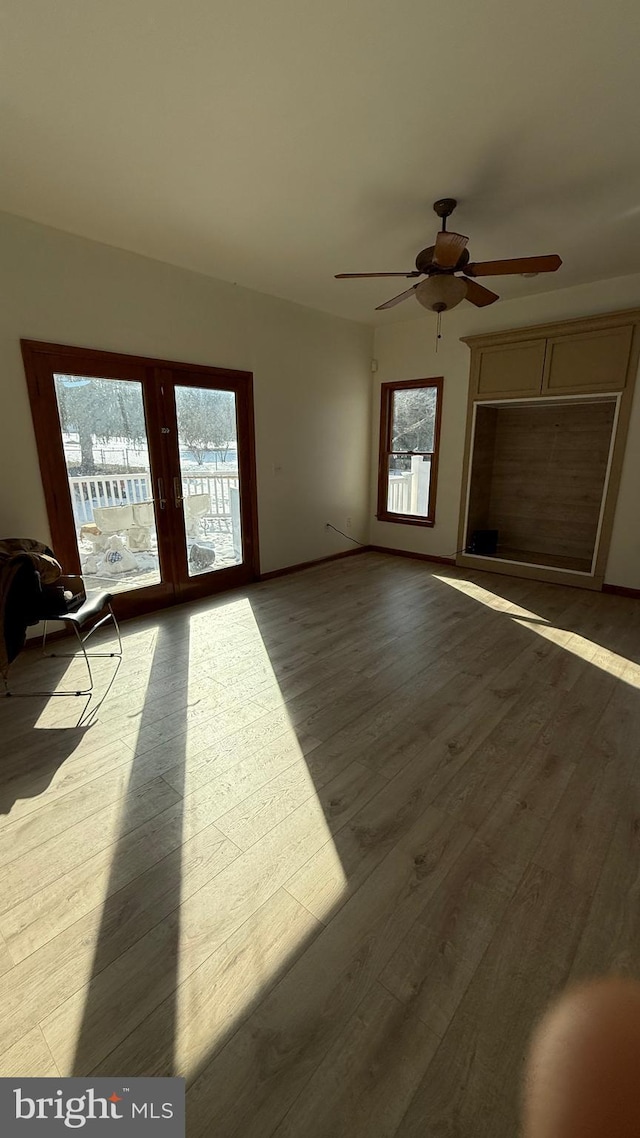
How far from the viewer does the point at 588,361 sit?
14.1 ft

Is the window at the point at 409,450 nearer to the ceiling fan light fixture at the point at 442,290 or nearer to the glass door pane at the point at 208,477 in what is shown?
the glass door pane at the point at 208,477

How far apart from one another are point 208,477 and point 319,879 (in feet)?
11.6

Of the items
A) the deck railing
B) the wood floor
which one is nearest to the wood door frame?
the deck railing

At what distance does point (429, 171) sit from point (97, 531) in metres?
3.24

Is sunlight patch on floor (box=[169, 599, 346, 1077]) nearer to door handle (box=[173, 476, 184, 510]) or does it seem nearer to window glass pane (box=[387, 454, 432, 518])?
door handle (box=[173, 476, 184, 510])

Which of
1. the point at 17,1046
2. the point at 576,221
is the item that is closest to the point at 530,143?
the point at 576,221

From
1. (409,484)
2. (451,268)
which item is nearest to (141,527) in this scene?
(451,268)

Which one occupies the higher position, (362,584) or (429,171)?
(429,171)

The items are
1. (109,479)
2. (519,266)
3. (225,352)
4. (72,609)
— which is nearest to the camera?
(519,266)

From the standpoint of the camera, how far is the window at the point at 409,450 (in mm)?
5523

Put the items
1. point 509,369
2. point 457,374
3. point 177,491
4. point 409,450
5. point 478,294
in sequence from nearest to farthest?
1. point 478,294
2. point 177,491
3. point 509,369
4. point 457,374
5. point 409,450

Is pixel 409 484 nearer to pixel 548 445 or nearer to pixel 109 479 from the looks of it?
pixel 548 445

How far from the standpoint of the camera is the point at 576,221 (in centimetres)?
308

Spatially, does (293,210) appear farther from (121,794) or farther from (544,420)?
(544,420)
